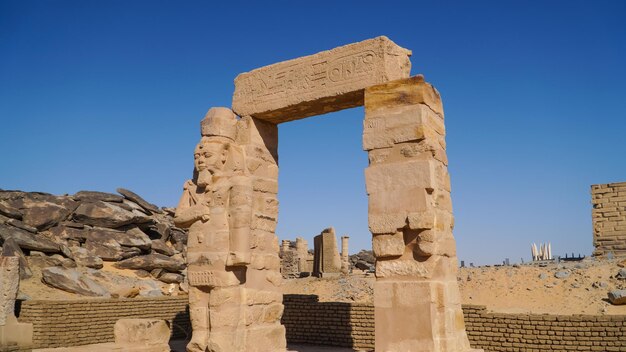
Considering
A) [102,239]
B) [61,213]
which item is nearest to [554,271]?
[102,239]

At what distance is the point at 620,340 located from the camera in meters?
8.62

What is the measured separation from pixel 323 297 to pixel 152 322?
7.07 metres

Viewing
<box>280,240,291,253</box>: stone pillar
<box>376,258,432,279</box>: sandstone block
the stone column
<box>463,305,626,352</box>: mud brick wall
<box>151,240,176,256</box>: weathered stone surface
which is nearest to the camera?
<box>376,258,432,279</box>: sandstone block

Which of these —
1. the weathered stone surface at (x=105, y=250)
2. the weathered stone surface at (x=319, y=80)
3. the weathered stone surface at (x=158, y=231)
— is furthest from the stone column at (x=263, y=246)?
the weathered stone surface at (x=158, y=231)

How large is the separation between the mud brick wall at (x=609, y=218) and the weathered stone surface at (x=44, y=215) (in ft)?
53.2

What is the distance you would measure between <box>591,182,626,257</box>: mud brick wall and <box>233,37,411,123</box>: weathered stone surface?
34.9 ft

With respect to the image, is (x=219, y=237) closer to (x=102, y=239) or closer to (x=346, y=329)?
(x=346, y=329)

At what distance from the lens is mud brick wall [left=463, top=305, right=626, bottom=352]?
8734mm

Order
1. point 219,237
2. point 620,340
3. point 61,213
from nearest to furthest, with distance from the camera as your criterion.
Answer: point 219,237
point 620,340
point 61,213

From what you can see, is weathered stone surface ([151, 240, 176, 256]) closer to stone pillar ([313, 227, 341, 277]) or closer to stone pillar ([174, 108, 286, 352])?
stone pillar ([313, 227, 341, 277])

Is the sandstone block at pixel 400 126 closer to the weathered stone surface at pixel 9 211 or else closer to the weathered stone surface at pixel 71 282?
the weathered stone surface at pixel 71 282

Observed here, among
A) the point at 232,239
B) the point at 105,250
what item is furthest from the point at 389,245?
the point at 105,250

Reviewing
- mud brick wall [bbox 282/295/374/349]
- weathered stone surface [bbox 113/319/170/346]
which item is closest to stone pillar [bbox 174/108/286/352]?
weathered stone surface [bbox 113/319/170/346]

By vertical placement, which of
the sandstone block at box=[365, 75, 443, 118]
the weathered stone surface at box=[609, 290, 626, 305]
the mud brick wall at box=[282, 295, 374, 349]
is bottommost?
the mud brick wall at box=[282, 295, 374, 349]
